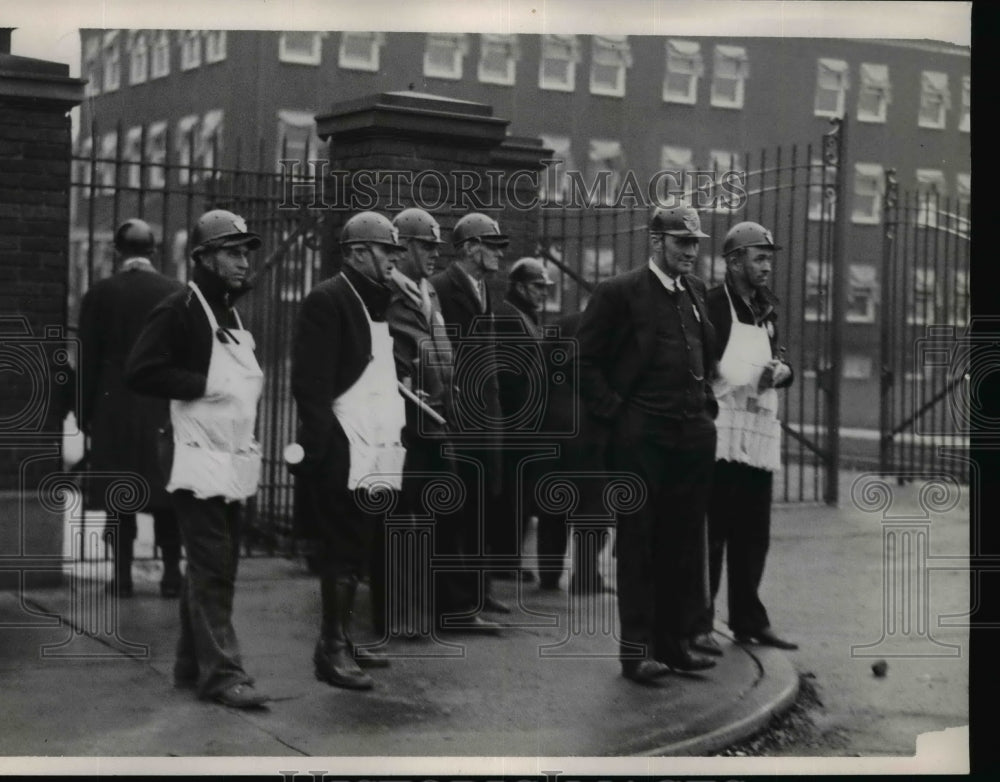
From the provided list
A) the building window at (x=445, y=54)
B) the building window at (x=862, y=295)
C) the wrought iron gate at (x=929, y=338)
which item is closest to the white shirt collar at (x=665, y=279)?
the building window at (x=445, y=54)

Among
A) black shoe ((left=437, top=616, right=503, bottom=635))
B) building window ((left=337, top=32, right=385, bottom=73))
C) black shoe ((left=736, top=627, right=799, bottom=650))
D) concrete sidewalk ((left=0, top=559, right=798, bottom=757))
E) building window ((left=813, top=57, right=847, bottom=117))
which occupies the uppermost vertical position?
building window ((left=813, top=57, right=847, bottom=117))

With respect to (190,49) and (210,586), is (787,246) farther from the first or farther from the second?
(210,586)

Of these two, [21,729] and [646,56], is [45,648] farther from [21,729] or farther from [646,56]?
[646,56]

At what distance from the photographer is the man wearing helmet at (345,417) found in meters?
6.69

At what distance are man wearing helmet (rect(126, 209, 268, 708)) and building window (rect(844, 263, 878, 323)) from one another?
5648mm

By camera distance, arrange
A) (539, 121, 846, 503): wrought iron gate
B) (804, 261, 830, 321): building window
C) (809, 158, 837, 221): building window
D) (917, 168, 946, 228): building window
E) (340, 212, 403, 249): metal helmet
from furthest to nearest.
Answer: (804, 261, 830, 321): building window → (809, 158, 837, 221): building window → (917, 168, 946, 228): building window → (539, 121, 846, 503): wrought iron gate → (340, 212, 403, 249): metal helmet

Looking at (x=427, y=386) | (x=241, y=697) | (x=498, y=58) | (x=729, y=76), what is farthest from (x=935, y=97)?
(x=241, y=697)

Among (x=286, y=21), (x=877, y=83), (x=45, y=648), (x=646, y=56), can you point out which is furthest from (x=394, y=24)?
(x=45, y=648)

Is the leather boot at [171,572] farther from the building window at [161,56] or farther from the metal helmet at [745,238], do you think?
the metal helmet at [745,238]

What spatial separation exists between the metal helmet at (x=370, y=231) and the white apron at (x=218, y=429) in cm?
69

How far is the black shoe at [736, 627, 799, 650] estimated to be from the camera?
753cm

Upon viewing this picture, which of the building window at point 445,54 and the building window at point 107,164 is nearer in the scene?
the building window at point 445,54

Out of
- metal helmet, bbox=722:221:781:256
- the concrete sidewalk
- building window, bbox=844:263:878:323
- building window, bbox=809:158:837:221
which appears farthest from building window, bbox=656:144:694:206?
building window, bbox=844:263:878:323

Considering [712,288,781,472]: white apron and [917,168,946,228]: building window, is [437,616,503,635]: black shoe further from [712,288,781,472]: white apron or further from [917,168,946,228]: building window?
[917,168,946,228]: building window
